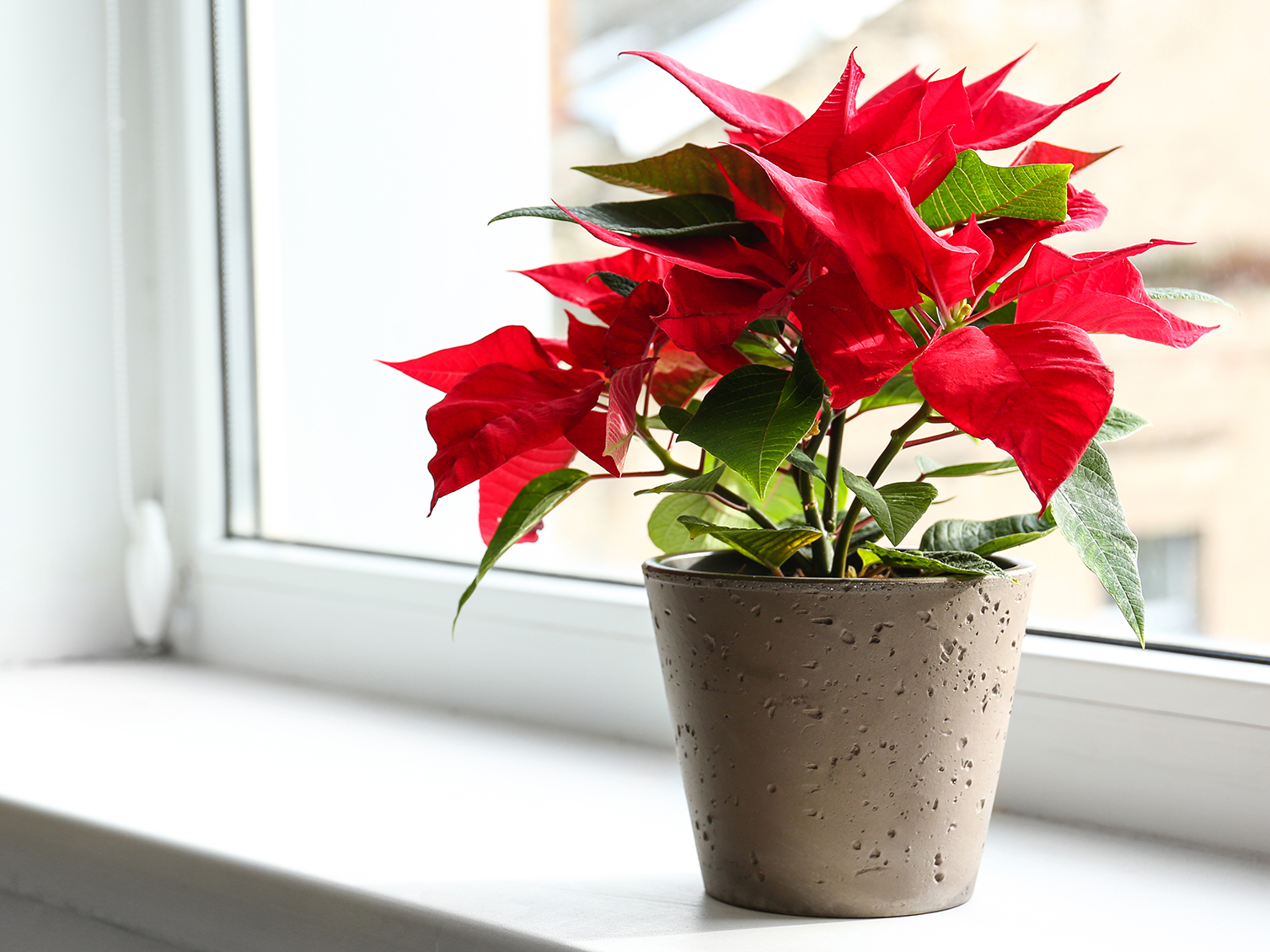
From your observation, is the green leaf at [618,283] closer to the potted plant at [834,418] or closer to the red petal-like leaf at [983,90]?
the potted plant at [834,418]

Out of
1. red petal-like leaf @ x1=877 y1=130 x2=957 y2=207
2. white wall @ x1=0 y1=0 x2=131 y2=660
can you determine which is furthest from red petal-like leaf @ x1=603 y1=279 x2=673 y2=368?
white wall @ x1=0 y1=0 x2=131 y2=660

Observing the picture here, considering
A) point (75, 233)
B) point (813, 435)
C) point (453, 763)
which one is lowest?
point (453, 763)

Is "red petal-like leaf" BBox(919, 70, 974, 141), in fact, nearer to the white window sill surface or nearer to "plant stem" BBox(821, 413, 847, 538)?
"plant stem" BBox(821, 413, 847, 538)

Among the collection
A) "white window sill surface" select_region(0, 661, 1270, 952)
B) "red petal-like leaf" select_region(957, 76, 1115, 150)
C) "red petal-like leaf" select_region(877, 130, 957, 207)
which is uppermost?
"red petal-like leaf" select_region(957, 76, 1115, 150)

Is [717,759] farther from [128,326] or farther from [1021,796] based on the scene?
[128,326]

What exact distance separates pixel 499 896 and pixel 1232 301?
1.76 ft

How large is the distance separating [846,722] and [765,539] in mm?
83

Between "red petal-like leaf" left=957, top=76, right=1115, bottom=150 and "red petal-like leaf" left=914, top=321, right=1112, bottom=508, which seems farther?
"red petal-like leaf" left=957, top=76, right=1115, bottom=150

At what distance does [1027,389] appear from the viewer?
1.28 ft

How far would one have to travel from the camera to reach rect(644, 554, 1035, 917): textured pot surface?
48 cm

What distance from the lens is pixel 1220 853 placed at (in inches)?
25.0

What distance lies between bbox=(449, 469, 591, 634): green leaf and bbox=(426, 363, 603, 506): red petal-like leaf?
40 millimetres

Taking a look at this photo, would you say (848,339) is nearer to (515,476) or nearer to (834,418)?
(834,418)

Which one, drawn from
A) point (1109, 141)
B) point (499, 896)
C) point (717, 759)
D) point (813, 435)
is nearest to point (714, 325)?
point (813, 435)
